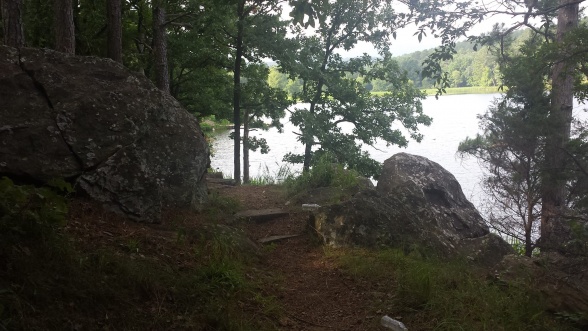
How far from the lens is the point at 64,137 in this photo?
478 centimetres

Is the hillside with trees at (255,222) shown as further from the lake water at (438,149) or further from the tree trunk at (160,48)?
the lake water at (438,149)

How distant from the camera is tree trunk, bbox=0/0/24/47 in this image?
597 cm

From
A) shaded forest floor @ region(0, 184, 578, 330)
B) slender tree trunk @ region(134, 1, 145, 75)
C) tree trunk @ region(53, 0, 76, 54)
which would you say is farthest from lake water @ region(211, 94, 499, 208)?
shaded forest floor @ region(0, 184, 578, 330)

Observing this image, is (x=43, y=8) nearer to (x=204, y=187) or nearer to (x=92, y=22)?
(x=92, y=22)

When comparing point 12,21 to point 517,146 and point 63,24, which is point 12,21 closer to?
point 63,24

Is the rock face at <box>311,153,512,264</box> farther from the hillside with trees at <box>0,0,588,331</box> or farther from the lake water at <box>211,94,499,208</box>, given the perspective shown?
the lake water at <box>211,94,499,208</box>

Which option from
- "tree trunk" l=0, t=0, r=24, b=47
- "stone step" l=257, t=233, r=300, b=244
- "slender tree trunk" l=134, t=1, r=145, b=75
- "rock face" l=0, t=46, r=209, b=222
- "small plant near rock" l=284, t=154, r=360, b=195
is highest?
"slender tree trunk" l=134, t=1, r=145, b=75

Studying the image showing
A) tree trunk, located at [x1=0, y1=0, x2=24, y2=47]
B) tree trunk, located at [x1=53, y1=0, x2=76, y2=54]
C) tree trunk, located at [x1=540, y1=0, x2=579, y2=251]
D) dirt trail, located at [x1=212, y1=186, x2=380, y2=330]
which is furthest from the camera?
tree trunk, located at [x1=540, y1=0, x2=579, y2=251]

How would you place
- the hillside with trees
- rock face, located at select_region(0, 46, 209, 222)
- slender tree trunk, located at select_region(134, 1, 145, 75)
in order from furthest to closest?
slender tree trunk, located at select_region(134, 1, 145, 75) → rock face, located at select_region(0, 46, 209, 222) → the hillside with trees

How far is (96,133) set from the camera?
502 cm

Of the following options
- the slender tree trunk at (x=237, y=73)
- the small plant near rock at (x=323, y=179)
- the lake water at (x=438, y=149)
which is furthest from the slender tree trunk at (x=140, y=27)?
the small plant near rock at (x=323, y=179)

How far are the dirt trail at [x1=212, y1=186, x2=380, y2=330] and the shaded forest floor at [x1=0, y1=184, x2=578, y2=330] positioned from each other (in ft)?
0.05

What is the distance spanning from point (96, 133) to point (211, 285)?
2.37 metres

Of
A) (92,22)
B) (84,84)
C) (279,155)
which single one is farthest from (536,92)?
(279,155)
